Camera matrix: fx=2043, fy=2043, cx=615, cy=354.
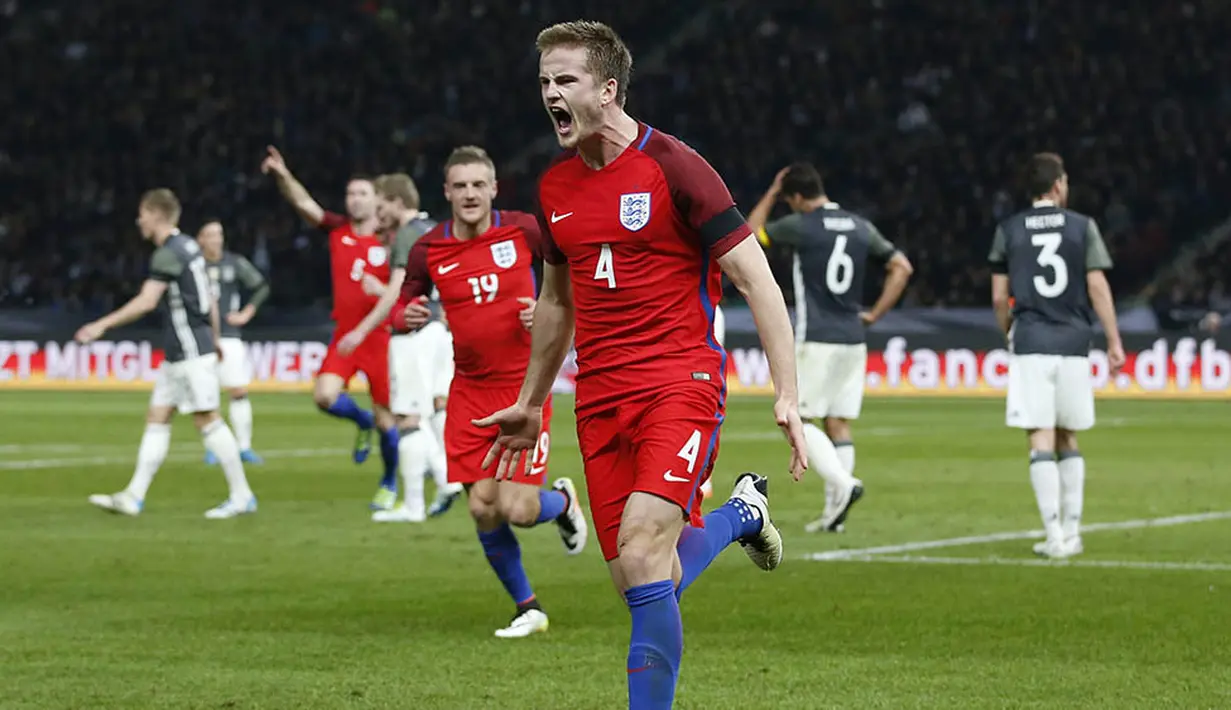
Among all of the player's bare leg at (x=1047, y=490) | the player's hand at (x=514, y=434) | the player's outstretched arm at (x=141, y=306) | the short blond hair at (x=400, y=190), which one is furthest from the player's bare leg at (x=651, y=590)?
the player's outstretched arm at (x=141, y=306)

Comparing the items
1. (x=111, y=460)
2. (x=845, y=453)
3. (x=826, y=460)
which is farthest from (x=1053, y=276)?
(x=111, y=460)

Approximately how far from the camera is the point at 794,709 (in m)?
6.77

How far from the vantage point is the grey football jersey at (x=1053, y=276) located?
11672 mm

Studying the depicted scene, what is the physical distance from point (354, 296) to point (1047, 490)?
6.30 m

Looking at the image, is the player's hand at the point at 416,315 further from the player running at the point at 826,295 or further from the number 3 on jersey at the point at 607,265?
the player running at the point at 826,295

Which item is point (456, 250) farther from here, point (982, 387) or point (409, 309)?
point (982, 387)

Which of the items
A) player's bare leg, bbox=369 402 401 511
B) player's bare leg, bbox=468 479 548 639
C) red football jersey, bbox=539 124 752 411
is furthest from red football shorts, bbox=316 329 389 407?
red football jersey, bbox=539 124 752 411

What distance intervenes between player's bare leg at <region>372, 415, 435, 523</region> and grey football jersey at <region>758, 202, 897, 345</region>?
2710 millimetres

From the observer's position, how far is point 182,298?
568 inches

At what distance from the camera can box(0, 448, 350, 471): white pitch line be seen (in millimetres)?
18719

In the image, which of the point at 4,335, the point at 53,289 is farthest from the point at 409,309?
the point at 53,289

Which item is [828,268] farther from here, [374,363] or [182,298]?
[182,298]

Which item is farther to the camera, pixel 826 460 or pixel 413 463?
pixel 413 463

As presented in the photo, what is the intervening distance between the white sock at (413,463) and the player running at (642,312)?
7972mm
